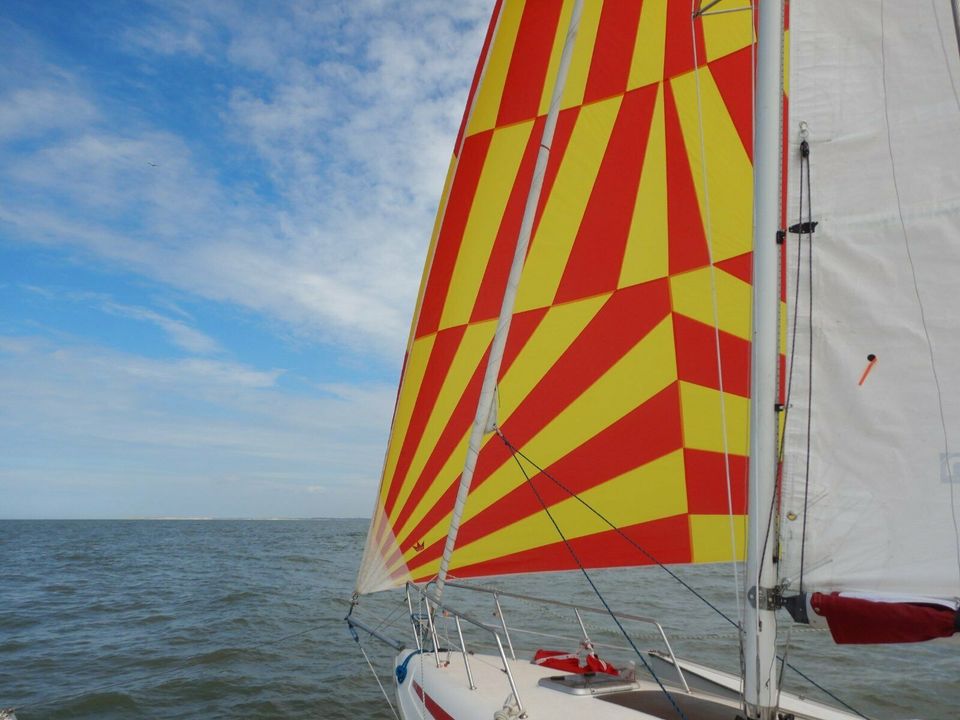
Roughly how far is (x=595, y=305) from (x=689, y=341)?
0.73 m

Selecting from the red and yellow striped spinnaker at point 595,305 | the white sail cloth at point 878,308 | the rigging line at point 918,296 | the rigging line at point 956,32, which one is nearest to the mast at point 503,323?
the red and yellow striped spinnaker at point 595,305

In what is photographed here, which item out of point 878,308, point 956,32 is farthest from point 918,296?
point 956,32

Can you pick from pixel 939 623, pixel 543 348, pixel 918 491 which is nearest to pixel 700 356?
pixel 543 348

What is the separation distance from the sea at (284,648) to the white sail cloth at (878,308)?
98.8 inches

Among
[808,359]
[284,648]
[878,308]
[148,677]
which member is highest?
[878,308]

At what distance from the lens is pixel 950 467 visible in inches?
102

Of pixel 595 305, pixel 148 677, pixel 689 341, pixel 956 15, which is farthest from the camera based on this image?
pixel 148 677

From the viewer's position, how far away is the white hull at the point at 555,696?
3.60m

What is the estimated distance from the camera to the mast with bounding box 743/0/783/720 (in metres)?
2.78

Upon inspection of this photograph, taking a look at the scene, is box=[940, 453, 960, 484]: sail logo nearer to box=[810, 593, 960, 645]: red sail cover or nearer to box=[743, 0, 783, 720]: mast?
box=[810, 593, 960, 645]: red sail cover

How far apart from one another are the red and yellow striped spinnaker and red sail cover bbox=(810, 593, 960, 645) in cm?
200

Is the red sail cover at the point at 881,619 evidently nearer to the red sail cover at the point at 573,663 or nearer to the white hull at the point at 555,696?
the white hull at the point at 555,696

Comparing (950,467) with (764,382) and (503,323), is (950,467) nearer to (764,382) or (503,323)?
(764,382)

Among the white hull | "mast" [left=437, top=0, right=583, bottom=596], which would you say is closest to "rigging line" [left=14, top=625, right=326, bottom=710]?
the white hull
